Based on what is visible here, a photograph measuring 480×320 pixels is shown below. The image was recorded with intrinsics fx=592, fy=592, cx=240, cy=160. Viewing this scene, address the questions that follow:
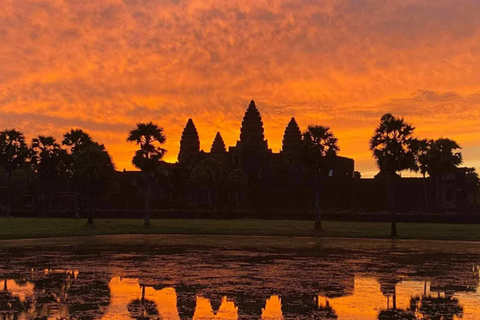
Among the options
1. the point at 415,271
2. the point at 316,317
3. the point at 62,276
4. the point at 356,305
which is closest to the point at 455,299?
the point at 356,305

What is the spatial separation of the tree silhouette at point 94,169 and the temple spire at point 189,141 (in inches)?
3347

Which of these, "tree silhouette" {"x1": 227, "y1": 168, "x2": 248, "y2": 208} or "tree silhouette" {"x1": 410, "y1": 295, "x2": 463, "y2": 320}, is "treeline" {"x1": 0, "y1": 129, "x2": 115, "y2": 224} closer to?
"tree silhouette" {"x1": 227, "y1": 168, "x2": 248, "y2": 208}

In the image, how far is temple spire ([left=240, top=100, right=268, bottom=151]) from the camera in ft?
420

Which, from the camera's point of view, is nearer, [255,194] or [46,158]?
[46,158]

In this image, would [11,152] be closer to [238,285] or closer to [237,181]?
[237,181]

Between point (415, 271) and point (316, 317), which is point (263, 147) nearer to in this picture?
point (415, 271)

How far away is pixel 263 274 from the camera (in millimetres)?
17859

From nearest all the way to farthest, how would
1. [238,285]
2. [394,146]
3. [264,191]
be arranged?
[238,285] < [394,146] < [264,191]

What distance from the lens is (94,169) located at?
53938 mm

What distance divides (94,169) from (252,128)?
3037 inches

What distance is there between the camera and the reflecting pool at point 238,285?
12.0 m

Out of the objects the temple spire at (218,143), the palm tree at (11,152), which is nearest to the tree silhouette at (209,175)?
the palm tree at (11,152)

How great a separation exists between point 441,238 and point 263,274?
22641mm

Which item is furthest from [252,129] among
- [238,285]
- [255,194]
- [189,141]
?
[238,285]
